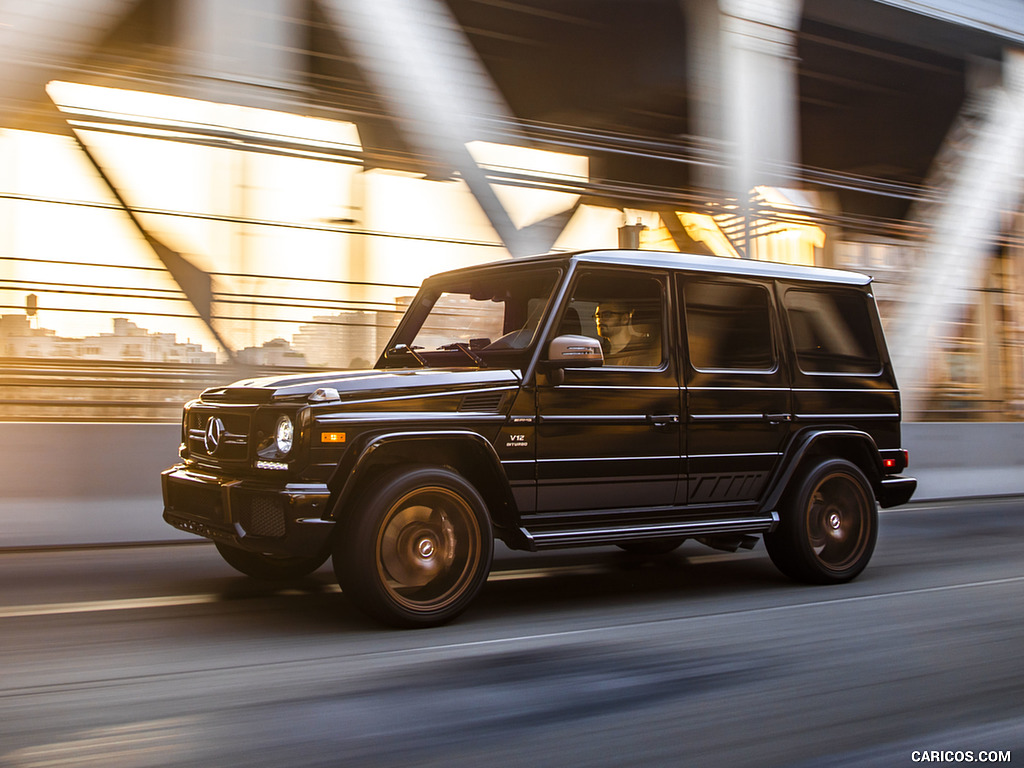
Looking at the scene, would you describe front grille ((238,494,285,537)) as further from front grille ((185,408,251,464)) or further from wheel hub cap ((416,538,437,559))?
wheel hub cap ((416,538,437,559))

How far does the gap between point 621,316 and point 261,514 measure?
2.38 m

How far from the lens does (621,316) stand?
20.1ft

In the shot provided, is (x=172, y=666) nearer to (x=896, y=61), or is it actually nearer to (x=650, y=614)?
(x=650, y=614)

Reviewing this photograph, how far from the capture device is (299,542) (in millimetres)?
4918

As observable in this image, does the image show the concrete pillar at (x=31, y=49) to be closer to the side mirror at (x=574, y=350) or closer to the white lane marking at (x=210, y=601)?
the white lane marking at (x=210, y=601)

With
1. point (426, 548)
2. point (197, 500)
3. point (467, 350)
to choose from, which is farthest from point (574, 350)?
point (197, 500)

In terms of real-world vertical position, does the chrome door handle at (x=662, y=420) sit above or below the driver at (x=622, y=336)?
below

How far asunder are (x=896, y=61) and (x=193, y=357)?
13272mm

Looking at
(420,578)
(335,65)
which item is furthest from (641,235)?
(420,578)

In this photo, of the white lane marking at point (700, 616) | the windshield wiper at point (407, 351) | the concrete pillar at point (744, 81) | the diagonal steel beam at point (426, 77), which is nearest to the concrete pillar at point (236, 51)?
the diagonal steel beam at point (426, 77)

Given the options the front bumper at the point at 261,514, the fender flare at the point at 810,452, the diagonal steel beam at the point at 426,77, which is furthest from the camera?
the diagonal steel beam at the point at 426,77

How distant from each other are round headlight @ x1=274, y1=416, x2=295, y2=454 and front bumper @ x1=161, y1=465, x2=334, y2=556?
0.62ft

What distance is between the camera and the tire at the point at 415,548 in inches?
199

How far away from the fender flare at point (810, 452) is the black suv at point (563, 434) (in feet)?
0.04
